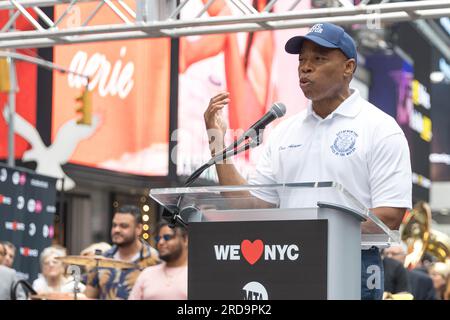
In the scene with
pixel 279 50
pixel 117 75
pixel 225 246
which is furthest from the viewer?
pixel 279 50

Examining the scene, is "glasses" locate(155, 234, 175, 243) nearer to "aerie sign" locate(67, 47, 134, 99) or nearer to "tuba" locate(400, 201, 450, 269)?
"tuba" locate(400, 201, 450, 269)

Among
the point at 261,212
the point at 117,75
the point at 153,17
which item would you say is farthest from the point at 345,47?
the point at 117,75

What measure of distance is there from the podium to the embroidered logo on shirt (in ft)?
2.04

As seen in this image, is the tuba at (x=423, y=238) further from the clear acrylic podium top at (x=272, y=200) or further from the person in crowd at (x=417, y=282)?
the clear acrylic podium top at (x=272, y=200)

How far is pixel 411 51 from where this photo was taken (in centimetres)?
3909

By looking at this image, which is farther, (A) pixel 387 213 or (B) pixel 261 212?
(A) pixel 387 213

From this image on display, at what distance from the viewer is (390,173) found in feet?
15.6

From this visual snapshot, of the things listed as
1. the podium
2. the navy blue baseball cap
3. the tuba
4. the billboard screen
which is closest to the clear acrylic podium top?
the podium

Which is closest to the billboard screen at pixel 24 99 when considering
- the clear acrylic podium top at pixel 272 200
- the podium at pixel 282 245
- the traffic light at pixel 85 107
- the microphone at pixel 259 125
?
the traffic light at pixel 85 107

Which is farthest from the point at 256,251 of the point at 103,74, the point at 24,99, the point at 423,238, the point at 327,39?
the point at 103,74

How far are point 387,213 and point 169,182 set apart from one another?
66.2ft

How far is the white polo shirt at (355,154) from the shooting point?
188 inches

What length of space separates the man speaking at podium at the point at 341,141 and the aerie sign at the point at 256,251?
744 millimetres
